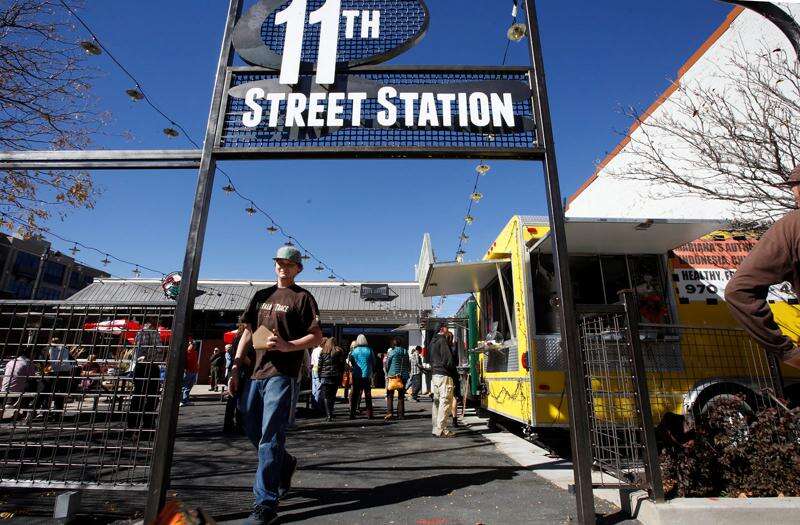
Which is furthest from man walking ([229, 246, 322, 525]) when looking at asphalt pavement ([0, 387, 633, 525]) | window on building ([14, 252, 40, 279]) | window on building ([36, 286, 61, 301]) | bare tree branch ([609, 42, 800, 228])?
window on building ([36, 286, 61, 301])

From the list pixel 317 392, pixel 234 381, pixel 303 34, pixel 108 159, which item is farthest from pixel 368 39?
pixel 317 392

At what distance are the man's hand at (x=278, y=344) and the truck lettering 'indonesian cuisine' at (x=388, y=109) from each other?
1.66 metres

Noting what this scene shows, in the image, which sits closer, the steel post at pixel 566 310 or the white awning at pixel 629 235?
the steel post at pixel 566 310

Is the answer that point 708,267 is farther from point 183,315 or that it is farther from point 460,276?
point 183,315

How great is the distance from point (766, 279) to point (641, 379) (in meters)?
1.34

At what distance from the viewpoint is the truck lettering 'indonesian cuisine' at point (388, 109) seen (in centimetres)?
326

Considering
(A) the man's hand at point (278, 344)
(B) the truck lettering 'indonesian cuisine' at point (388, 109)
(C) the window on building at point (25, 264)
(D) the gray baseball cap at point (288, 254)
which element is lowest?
(A) the man's hand at point (278, 344)

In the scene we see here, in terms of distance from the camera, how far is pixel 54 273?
55.2 m

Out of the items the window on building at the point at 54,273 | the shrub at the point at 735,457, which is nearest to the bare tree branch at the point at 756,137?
the shrub at the point at 735,457

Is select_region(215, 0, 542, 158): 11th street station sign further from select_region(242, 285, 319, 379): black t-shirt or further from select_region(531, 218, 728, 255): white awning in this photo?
select_region(531, 218, 728, 255): white awning

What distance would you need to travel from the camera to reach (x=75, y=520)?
9.50 feet

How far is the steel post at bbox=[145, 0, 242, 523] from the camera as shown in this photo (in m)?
2.66

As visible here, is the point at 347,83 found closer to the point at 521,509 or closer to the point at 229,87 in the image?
the point at 229,87

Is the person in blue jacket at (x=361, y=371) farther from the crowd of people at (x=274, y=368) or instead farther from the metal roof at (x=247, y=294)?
the metal roof at (x=247, y=294)
